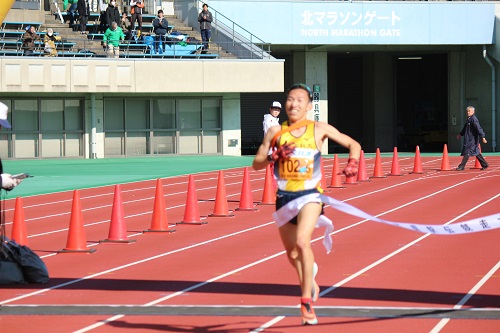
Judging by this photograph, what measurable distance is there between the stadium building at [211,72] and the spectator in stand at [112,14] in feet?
4.04

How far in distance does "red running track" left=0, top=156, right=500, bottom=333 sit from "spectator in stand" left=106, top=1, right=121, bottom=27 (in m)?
25.5

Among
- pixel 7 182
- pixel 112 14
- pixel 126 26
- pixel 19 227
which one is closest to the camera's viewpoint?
pixel 7 182

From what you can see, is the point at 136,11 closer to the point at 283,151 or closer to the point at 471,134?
the point at 471,134

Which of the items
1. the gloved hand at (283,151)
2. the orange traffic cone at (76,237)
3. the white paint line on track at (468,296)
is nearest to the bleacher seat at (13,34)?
the orange traffic cone at (76,237)

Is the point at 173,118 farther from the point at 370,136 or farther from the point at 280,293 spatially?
the point at 280,293

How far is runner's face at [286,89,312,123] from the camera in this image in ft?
30.6

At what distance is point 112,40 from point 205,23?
14.8 ft

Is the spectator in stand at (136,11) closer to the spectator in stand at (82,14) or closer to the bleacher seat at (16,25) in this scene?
the spectator in stand at (82,14)

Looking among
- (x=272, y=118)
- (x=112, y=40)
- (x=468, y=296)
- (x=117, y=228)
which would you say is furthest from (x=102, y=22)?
(x=468, y=296)

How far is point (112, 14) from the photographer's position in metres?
46.6

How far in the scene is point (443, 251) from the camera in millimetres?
14586

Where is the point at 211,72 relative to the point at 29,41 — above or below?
below

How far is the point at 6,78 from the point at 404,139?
95.4 feet

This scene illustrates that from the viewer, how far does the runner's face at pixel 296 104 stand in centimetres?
934
